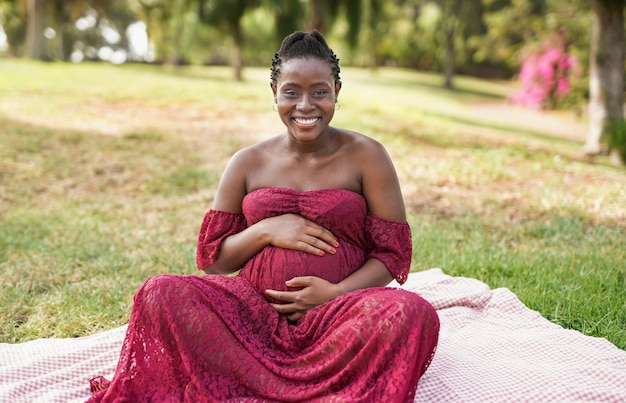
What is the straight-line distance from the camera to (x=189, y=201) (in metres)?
7.04

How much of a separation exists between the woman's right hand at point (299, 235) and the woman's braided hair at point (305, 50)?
2.32 feet

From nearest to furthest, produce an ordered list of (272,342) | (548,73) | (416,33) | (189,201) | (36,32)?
(272,342) → (189,201) → (548,73) → (36,32) → (416,33)

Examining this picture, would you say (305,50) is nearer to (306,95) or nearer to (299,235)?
(306,95)

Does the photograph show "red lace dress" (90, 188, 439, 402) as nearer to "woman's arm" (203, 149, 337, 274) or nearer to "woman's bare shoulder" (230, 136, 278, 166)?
"woman's arm" (203, 149, 337, 274)

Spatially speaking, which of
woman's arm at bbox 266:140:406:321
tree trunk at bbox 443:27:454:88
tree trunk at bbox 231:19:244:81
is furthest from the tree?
woman's arm at bbox 266:140:406:321

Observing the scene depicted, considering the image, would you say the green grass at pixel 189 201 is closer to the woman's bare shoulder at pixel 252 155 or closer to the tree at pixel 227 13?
the woman's bare shoulder at pixel 252 155

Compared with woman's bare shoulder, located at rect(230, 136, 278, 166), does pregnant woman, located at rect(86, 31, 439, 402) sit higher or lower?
lower

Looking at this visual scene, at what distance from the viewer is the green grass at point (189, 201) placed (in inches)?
166

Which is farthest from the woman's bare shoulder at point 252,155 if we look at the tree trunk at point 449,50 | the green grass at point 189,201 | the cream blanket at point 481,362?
the tree trunk at point 449,50

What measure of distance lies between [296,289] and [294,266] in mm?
106

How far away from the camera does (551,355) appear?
3.04 meters

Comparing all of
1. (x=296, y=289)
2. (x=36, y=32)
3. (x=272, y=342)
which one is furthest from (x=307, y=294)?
(x=36, y=32)

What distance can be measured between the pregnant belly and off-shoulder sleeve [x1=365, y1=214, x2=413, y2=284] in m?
0.12

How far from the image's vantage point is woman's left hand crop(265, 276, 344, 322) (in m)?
2.65
